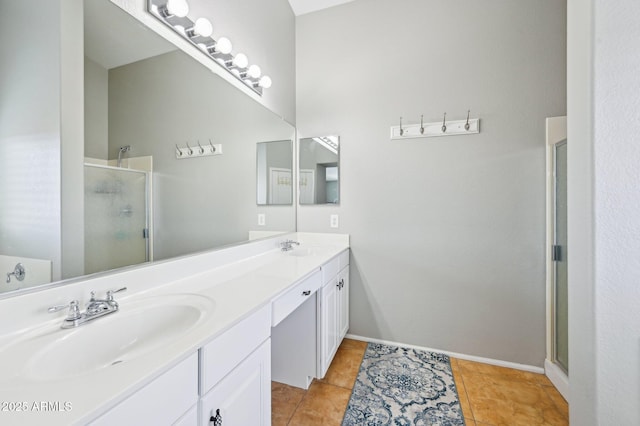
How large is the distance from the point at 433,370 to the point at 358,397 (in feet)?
1.98

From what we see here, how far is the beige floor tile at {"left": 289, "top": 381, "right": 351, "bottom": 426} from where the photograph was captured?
1.33m

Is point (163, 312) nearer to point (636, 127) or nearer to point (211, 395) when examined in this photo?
point (211, 395)

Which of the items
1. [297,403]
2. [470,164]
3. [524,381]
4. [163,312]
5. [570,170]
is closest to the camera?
[163,312]

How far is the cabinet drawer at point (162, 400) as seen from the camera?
0.48 meters

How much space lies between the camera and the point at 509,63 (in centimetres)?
175

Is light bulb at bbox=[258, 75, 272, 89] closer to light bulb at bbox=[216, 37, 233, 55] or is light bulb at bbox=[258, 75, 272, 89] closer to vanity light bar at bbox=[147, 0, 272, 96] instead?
vanity light bar at bbox=[147, 0, 272, 96]

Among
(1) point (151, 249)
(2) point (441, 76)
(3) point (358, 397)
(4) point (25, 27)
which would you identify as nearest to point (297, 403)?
(3) point (358, 397)

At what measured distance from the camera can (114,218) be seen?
0.95 m

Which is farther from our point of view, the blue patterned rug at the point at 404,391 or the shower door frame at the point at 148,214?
the blue patterned rug at the point at 404,391

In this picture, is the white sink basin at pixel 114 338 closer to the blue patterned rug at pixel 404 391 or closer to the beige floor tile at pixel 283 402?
the beige floor tile at pixel 283 402

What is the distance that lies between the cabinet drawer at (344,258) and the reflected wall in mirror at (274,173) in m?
0.63

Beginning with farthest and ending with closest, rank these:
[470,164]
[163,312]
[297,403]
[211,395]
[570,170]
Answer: [470,164] < [297,403] < [570,170] < [163,312] < [211,395]

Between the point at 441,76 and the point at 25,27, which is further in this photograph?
the point at 441,76

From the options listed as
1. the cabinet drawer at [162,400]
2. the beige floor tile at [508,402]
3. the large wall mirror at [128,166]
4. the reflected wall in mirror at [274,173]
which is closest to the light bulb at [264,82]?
the large wall mirror at [128,166]
